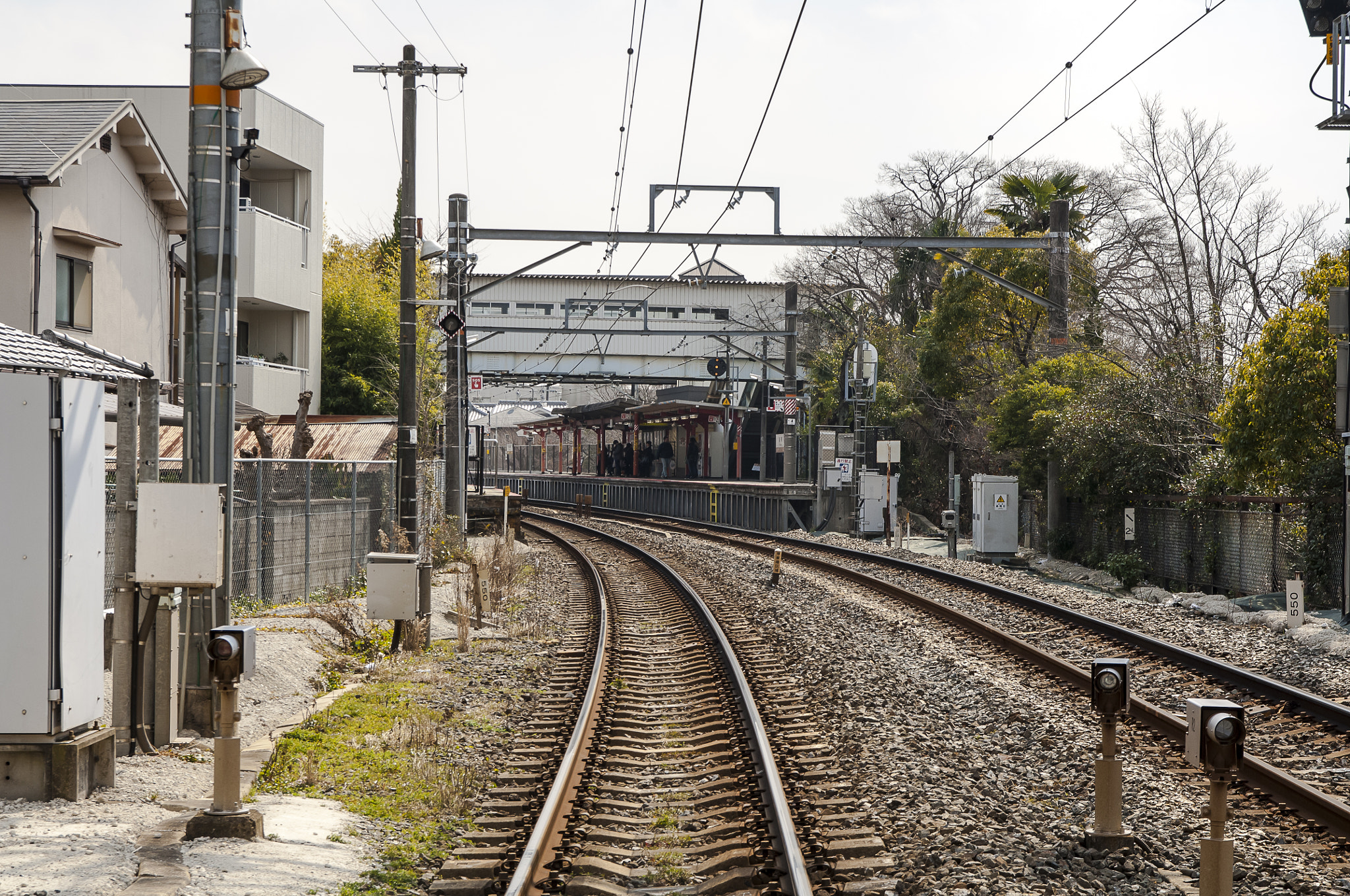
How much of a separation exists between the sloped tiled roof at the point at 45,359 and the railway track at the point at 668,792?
10.6 feet

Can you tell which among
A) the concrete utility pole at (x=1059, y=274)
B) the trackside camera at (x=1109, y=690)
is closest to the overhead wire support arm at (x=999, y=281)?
the concrete utility pole at (x=1059, y=274)

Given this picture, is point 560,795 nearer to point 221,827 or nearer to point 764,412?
point 221,827

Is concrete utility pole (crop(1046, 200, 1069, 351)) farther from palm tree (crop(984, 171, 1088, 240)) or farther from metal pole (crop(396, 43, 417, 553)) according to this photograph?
metal pole (crop(396, 43, 417, 553))

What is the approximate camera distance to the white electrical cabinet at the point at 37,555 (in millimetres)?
5848

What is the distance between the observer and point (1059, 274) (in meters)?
24.3

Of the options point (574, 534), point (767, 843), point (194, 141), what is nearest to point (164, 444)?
point (574, 534)

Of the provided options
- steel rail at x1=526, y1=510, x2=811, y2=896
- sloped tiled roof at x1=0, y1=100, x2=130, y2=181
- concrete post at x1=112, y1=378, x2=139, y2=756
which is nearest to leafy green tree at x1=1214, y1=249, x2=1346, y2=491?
steel rail at x1=526, y1=510, x2=811, y2=896

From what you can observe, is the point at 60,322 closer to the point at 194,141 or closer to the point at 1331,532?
the point at 194,141

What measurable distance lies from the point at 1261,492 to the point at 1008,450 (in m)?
9.95

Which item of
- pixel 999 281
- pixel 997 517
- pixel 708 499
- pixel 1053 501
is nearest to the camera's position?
pixel 999 281

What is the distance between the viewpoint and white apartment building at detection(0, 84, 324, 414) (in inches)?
711

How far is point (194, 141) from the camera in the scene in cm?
786

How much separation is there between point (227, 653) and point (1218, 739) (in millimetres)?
4390

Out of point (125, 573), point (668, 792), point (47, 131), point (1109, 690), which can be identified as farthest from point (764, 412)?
point (1109, 690)
